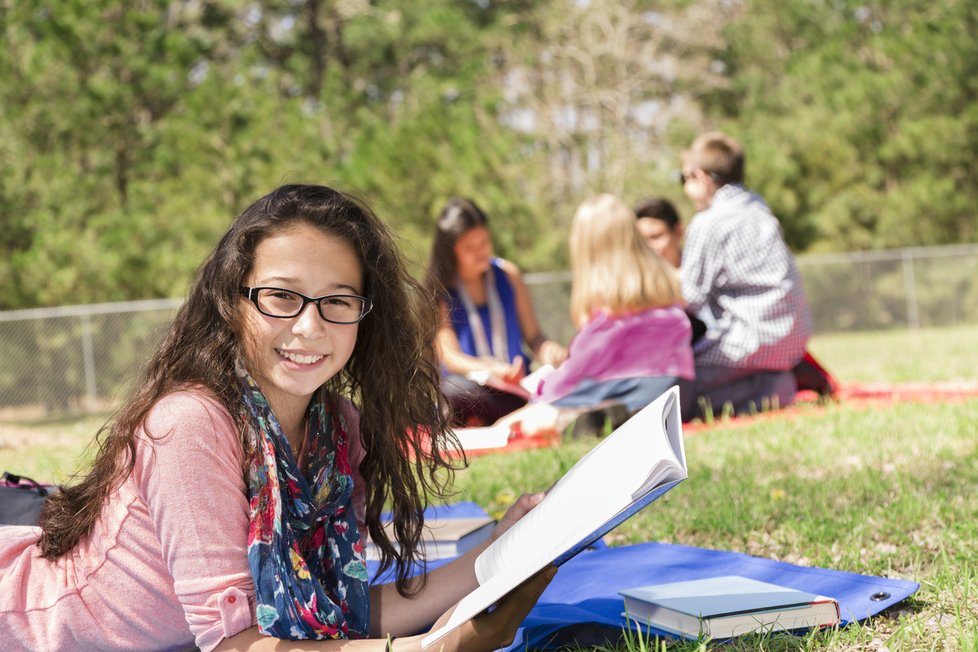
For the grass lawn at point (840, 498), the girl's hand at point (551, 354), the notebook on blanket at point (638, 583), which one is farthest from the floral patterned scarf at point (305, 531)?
the girl's hand at point (551, 354)

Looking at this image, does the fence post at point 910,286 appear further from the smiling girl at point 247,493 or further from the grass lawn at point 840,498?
the smiling girl at point 247,493

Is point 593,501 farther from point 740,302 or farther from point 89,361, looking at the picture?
point 89,361

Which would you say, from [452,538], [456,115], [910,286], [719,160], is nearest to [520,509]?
[452,538]

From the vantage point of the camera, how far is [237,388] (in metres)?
1.91

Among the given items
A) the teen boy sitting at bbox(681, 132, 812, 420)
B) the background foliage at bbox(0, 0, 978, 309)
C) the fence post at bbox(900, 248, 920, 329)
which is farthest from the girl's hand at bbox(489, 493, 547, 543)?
the fence post at bbox(900, 248, 920, 329)

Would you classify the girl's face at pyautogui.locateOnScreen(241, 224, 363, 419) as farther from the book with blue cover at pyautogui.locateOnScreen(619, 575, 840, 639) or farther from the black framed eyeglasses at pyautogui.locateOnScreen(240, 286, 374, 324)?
the book with blue cover at pyautogui.locateOnScreen(619, 575, 840, 639)

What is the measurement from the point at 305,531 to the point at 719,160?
455 centimetres

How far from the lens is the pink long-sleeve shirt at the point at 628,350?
5527 mm

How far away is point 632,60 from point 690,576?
1738cm

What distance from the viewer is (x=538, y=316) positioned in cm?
1312

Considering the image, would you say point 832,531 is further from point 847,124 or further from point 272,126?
point 847,124

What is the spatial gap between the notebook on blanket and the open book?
0.40 meters

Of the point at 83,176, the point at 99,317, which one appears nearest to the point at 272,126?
the point at 83,176

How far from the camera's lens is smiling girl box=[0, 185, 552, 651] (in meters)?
1.76
